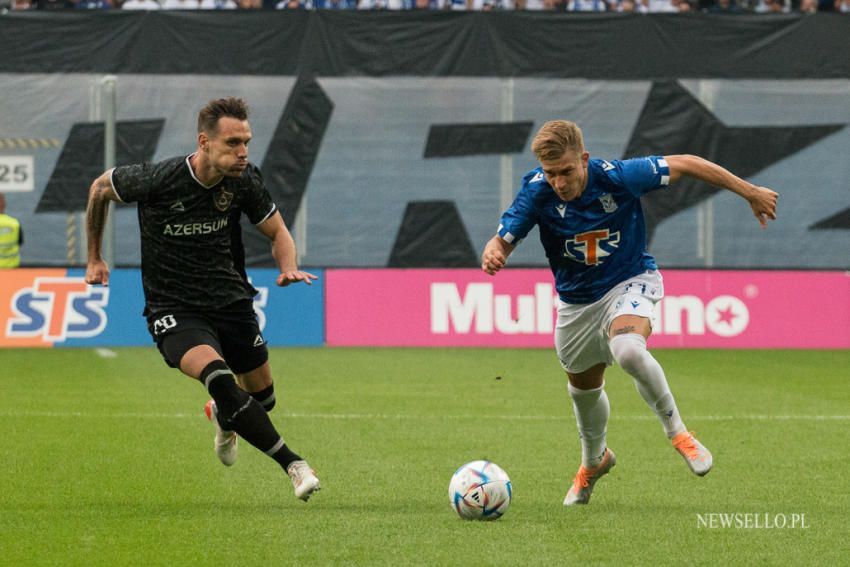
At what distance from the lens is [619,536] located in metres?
5.62

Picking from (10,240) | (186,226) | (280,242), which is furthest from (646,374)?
(10,240)

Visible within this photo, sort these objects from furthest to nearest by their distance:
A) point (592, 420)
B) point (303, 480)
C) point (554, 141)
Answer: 1. point (592, 420)
2. point (554, 141)
3. point (303, 480)

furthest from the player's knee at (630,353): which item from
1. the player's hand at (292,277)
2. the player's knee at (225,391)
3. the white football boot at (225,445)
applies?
the white football boot at (225,445)

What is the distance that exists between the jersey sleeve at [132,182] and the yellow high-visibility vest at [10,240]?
1132cm

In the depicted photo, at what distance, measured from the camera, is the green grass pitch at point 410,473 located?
5355 millimetres

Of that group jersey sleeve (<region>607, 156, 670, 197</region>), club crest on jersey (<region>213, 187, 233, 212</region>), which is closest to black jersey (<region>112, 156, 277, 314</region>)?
club crest on jersey (<region>213, 187, 233, 212</region>)

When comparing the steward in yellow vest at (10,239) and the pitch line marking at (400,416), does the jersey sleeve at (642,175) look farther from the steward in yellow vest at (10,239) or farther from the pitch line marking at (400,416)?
the steward in yellow vest at (10,239)

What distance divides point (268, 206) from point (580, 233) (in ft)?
5.34

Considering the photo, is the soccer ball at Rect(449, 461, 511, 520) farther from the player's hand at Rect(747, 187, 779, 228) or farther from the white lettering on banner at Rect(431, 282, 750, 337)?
the white lettering on banner at Rect(431, 282, 750, 337)

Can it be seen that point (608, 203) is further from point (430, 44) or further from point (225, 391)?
point (430, 44)

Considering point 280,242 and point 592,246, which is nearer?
point 592,246

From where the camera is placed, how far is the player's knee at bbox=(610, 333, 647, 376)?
607cm

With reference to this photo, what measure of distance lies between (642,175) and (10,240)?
41.8 feet

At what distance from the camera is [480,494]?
5.93m
